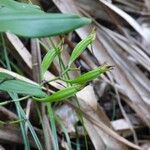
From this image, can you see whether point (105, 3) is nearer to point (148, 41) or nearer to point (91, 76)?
point (148, 41)

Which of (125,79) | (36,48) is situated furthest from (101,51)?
(36,48)

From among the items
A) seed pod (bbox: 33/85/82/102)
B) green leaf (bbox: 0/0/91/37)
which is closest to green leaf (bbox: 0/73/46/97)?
seed pod (bbox: 33/85/82/102)

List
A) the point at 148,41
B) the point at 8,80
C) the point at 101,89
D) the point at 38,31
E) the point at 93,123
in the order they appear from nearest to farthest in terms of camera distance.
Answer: the point at 38,31 → the point at 8,80 → the point at 93,123 → the point at 101,89 → the point at 148,41

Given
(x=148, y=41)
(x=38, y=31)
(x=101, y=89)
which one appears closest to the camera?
(x=38, y=31)

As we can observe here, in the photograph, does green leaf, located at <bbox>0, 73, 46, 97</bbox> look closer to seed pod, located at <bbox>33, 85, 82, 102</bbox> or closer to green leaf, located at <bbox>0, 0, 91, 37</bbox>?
seed pod, located at <bbox>33, 85, 82, 102</bbox>

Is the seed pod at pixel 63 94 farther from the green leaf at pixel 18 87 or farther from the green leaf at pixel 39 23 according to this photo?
the green leaf at pixel 39 23

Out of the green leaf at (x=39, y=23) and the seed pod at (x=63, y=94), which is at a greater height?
the green leaf at (x=39, y=23)

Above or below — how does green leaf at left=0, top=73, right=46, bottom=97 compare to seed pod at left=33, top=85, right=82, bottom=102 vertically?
above

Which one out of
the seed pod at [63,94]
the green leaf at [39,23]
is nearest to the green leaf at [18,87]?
the seed pod at [63,94]
